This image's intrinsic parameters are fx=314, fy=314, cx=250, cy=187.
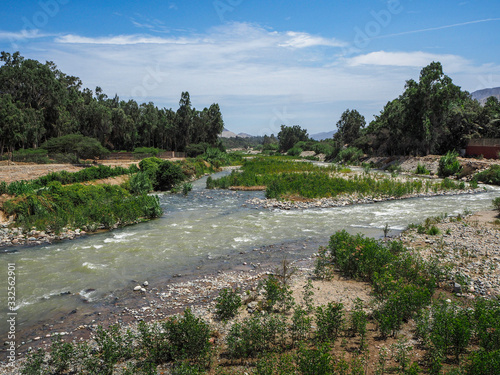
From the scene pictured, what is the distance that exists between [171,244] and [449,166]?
36501 mm

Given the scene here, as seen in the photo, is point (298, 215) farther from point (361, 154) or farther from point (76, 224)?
point (361, 154)

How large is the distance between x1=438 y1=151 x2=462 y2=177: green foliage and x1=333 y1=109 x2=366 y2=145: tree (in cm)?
5103

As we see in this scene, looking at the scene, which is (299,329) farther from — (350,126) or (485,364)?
(350,126)

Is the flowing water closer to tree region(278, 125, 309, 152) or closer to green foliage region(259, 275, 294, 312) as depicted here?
green foliage region(259, 275, 294, 312)

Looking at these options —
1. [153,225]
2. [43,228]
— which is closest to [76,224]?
[43,228]

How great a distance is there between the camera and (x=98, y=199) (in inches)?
779

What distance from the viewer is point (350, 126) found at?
91.3 metres

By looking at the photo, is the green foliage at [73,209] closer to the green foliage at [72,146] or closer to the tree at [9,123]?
the green foliage at [72,146]

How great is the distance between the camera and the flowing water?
9.28 meters

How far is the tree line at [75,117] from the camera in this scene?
151 feet

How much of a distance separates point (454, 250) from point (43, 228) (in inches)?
690

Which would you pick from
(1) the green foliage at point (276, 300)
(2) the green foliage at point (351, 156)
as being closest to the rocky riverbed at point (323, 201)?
(1) the green foliage at point (276, 300)

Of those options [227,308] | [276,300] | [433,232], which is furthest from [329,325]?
[433,232]

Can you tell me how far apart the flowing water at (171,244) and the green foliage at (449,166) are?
14304 millimetres
